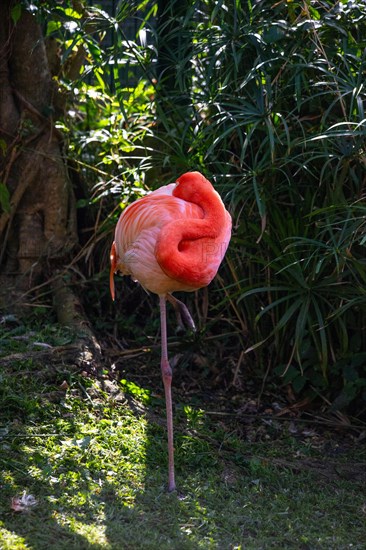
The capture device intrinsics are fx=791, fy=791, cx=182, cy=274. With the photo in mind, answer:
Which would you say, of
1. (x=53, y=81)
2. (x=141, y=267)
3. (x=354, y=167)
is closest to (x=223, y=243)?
(x=141, y=267)

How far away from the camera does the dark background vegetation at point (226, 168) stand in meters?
4.05

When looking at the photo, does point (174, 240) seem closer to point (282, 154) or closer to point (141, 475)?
point (141, 475)

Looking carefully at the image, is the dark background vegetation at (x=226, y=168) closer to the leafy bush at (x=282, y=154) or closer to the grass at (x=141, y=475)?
the leafy bush at (x=282, y=154)

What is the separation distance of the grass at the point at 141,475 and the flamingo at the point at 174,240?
0.25m

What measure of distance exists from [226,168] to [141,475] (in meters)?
1.81

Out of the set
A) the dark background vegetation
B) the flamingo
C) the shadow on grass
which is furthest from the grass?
the dark background vegetation

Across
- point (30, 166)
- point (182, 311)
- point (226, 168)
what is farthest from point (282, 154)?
point (30, 166)

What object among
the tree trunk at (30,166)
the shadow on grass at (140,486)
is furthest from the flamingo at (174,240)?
the tree trunk at (30,166)

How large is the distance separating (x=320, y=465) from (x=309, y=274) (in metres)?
0.96

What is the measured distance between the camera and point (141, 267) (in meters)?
3.56

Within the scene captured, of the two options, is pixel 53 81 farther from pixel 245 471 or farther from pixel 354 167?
pixel 245 471

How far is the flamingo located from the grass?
0.25m

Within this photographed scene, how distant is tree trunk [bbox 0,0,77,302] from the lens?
5.12m

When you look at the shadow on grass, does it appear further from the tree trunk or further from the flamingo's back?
the tree trunk
